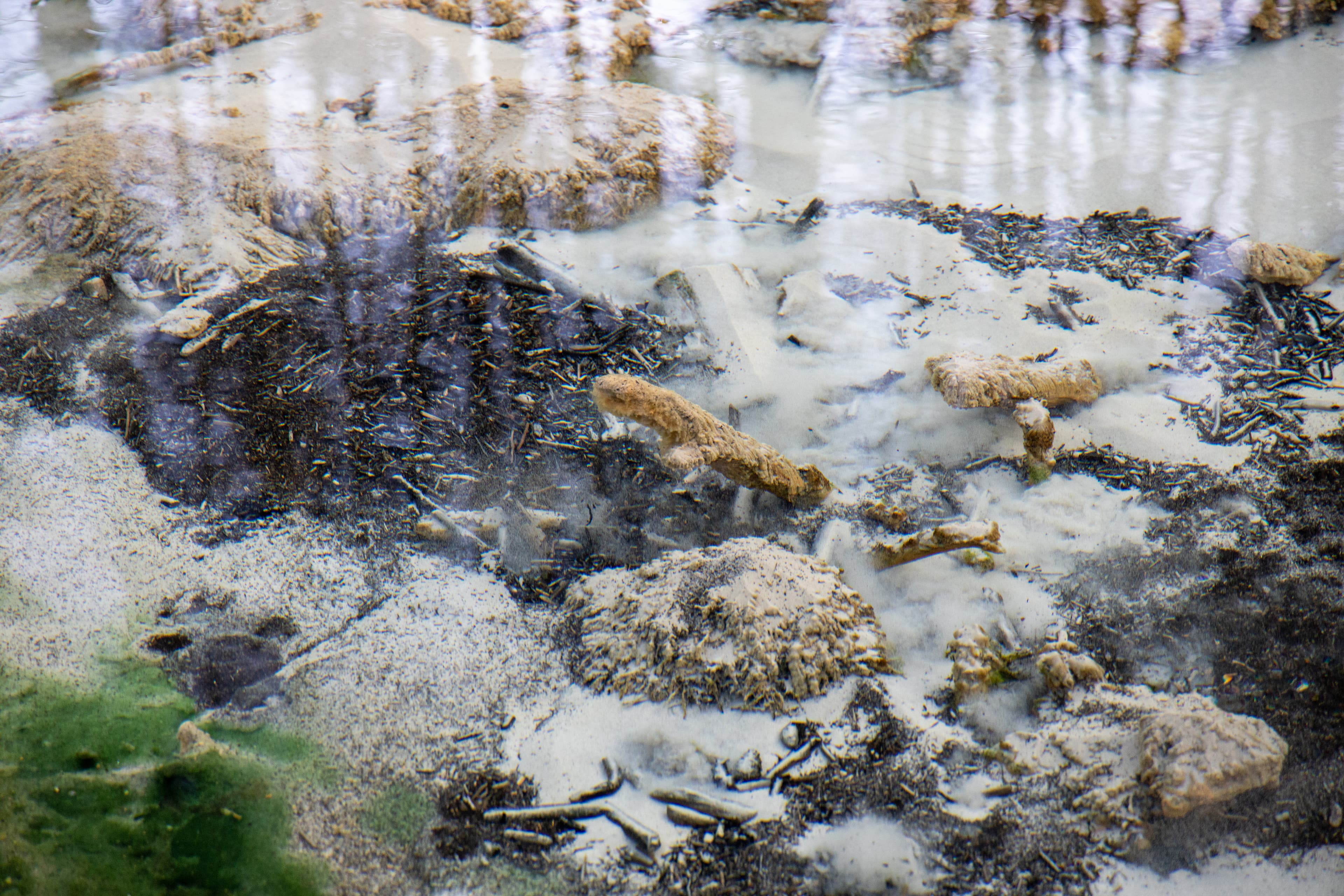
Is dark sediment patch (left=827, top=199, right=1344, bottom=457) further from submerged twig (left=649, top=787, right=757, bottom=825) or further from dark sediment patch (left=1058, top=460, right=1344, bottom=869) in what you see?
submerged twig (left=649, top=787, right=757, bottom=825)

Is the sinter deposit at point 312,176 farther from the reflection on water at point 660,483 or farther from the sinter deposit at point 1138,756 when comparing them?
the sinter deposit at point 1138,756

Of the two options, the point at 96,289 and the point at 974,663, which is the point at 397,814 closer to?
the point at 974,663

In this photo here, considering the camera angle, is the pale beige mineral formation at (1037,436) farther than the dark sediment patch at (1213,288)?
No

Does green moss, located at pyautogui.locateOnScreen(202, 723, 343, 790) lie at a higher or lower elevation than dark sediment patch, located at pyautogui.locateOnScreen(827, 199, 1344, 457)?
lower

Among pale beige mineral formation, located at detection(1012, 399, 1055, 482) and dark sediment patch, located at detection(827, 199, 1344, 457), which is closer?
pale beige mineral formation, located at detection(1012, 399, 1055, 482)

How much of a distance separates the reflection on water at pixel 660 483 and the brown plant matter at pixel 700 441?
0.08 ft

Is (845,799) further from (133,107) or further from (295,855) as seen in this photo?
(133,107)

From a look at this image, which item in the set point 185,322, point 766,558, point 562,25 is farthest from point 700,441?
point 562,25

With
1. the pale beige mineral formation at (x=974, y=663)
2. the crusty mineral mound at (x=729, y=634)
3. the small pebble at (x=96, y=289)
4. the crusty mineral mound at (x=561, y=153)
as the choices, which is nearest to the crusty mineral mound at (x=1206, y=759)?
the pale beige mineral formation at (x=974, y=663)

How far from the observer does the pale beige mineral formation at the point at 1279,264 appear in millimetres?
3898

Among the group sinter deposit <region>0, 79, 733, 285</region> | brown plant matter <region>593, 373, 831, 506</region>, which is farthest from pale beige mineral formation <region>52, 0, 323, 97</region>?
brown plant matter <region>593, 373, 831, 506</region>

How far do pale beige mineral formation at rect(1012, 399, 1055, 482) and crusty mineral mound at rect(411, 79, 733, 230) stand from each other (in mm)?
2507

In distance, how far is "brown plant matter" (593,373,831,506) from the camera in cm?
293

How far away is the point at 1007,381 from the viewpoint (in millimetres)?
3217
